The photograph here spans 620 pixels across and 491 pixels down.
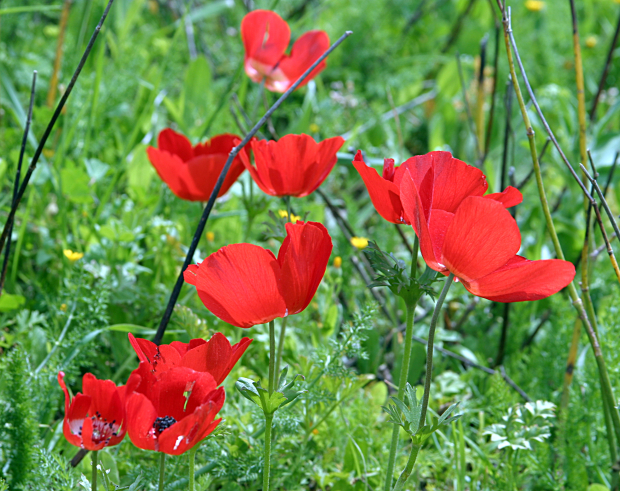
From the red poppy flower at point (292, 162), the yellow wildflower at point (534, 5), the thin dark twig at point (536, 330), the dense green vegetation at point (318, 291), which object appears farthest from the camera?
the yellow wildflower at point (534, 5)

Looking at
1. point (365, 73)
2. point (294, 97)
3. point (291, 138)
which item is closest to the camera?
point (291, 138)

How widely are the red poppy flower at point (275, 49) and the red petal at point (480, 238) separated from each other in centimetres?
75

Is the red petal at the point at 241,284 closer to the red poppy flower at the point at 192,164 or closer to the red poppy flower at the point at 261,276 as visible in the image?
the red poppy flower at the point at 261,276

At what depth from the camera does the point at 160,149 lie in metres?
1.18

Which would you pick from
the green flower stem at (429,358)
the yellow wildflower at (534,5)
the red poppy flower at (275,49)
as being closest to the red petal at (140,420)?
the green flower stem at (429,358)

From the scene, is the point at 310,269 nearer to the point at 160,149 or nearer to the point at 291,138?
the point at 291,138

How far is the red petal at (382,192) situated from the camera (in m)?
0.72

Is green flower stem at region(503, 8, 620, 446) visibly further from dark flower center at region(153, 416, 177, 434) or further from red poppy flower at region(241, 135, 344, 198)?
dark flower center at region(153, 416, 177, 434)

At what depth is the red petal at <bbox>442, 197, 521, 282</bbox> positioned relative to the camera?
61 cm

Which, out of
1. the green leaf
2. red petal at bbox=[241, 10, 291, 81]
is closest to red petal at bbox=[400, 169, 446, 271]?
red petal at bbox=[241, 10, 291, 81]

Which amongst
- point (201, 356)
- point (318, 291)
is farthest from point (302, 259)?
point (318, 291)

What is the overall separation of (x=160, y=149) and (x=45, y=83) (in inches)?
47.7

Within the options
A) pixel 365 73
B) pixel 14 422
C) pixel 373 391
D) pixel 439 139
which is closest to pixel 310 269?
pixel 14 422

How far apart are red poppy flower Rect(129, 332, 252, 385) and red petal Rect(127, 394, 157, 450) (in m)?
0.08
